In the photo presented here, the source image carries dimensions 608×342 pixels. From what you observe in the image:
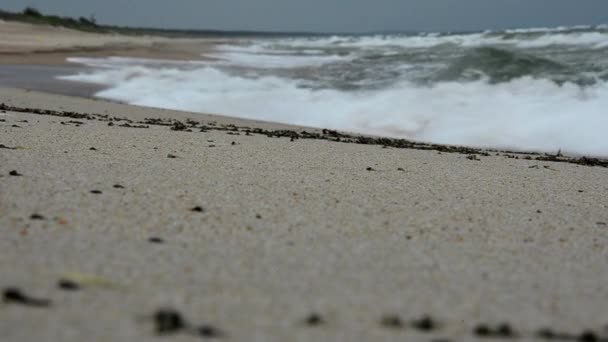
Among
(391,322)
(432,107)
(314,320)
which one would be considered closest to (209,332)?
(314,320)

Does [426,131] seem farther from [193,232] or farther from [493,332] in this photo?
[493,332]

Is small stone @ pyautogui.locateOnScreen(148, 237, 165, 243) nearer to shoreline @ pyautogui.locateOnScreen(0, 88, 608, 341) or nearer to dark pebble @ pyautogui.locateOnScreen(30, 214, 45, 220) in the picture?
shoreline @ pyautogui.locateOnScreen(0, 88, 608, 341)

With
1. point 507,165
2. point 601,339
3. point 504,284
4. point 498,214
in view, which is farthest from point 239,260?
point 507,165

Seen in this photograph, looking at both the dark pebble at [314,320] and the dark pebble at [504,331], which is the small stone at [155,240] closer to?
the dark pebble at [314,320]

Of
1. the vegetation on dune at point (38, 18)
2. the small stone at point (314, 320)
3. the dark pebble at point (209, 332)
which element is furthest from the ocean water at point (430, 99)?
the vegetation on dune at point (38, 18)

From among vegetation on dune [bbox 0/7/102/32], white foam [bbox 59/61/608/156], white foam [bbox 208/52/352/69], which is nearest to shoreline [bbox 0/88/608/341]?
white foam [bbox 59/61/608/156]

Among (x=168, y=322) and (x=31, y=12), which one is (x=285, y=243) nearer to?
(x=168, y=322)
